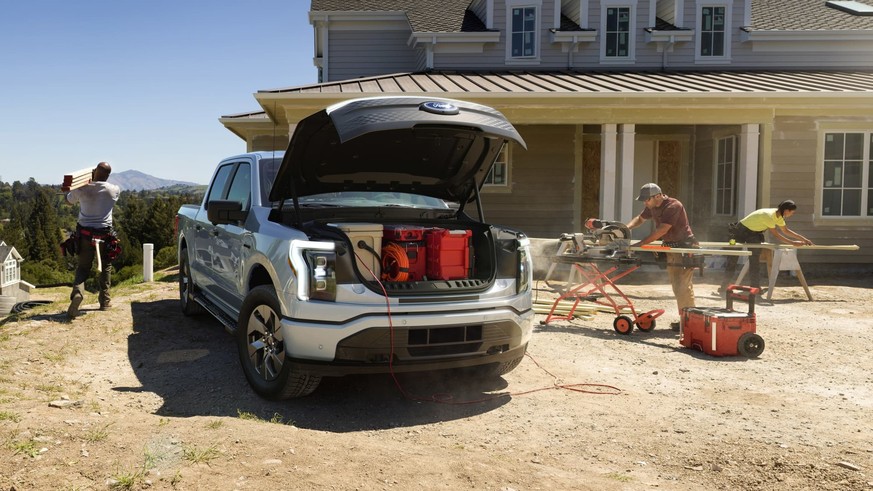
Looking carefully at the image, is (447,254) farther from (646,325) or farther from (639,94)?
(639,94)

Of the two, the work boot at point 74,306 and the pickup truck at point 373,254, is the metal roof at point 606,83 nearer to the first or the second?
the work boot at point 74,306

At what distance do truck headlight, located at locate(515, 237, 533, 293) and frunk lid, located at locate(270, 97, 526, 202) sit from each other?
0.76 metres

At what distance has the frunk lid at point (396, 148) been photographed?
179 inches

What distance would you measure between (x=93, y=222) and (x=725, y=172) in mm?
12266

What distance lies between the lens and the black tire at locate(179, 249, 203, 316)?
7.52m

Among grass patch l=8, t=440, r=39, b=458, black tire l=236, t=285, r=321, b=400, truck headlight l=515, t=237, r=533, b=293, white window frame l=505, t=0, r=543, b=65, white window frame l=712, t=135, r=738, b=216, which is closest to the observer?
grass patch l=8, t=440, r=39, b=458

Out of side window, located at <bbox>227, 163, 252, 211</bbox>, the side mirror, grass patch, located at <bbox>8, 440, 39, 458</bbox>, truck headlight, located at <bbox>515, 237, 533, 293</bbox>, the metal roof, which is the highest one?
the metal roof

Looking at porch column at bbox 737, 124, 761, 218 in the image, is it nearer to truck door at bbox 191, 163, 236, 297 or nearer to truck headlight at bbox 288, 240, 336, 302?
truck door at bbox 191, 163, 236, 297

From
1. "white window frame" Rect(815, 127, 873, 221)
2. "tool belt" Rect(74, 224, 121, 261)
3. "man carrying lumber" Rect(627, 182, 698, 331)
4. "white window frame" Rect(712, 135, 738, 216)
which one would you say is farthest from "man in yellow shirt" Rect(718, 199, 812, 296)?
"tool belt" Rect(74, 224, 121, 261)

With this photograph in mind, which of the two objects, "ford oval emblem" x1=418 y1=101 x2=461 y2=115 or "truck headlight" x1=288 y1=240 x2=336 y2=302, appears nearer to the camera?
"truck headlight" x1=288 y1=240 x2=336 y2=302

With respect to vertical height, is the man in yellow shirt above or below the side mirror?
below

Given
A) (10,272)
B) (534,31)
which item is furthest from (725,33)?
(10,272)

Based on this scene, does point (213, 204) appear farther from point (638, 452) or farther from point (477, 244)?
point (638, 452)

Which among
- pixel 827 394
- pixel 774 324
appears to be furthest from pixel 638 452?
pixel 774 324
